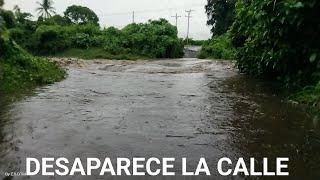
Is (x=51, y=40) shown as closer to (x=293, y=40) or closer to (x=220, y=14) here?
(x=220, y=14)

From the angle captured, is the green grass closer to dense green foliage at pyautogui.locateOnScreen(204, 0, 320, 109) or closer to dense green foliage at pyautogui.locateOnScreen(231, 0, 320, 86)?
dense green foliage at pyautogui.locateOnScreen(204, 0, 320, 109)

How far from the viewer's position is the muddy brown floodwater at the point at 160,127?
18.4 feet

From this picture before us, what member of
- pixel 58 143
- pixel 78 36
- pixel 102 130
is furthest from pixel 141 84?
pixel 78 36

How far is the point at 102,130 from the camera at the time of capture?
691 centimetres

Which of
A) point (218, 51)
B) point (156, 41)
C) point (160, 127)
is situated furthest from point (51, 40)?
point (160, 127)

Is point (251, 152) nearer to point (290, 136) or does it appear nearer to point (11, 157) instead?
point (290, 136)

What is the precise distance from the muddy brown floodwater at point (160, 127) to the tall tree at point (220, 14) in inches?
1420

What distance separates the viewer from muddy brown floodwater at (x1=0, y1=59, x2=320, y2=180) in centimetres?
561

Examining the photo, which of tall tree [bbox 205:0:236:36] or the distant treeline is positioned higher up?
tall tree [bbox 205:0:236:36]

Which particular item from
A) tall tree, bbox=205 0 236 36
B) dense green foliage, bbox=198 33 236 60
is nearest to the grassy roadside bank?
dense green foliage, bbox=198 33 236 60

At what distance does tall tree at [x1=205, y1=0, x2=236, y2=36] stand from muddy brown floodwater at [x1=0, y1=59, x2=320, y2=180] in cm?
3607

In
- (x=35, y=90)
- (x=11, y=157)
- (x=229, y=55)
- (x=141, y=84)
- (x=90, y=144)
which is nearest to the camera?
(x=11, y=157)

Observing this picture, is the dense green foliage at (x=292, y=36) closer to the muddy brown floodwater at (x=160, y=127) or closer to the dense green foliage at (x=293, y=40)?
the dense green foliage at (x=293, y=40)

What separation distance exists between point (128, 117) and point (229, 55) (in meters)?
25.8
